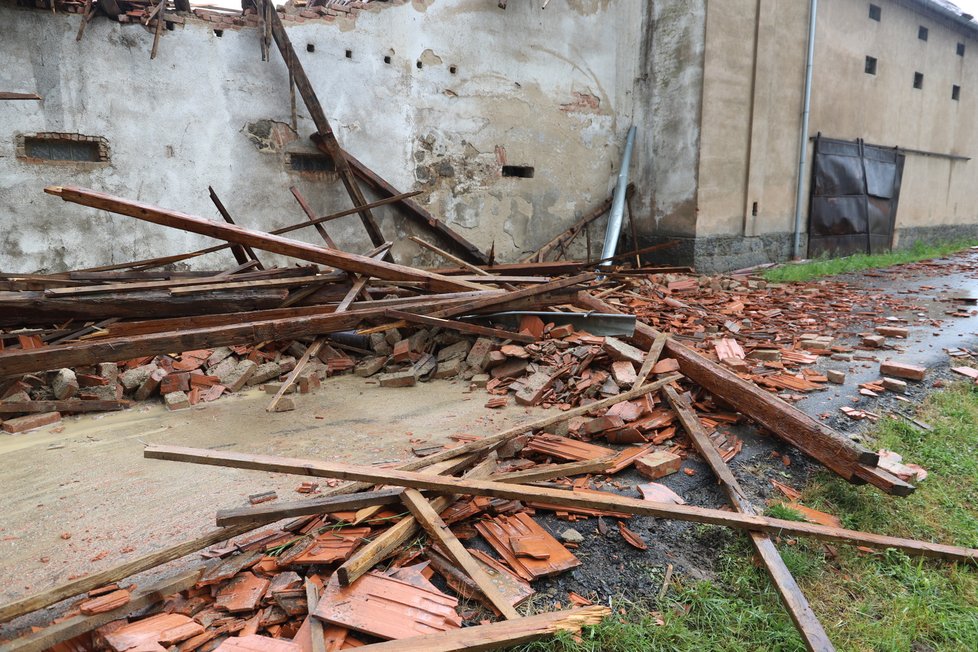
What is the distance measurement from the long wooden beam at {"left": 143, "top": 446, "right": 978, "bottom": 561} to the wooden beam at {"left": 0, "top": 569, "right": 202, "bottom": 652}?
44 centimetres

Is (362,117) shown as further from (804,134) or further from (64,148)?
(804,134)

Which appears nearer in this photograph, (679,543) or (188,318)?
(679,543)

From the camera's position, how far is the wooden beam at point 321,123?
662 centimetres

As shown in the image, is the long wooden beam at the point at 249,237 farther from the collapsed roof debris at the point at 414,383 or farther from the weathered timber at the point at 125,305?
the weathered timber at the point at 125,305

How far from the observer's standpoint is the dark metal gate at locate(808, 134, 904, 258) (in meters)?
10.5

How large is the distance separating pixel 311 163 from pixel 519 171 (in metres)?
3.20

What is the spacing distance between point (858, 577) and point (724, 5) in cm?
892

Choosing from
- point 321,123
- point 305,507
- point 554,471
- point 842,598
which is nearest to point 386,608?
point 305,507

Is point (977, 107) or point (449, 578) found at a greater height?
point (977, 107)

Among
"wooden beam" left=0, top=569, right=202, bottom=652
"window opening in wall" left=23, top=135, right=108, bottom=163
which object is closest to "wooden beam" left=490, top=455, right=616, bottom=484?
"wooden beam" left=0, top=569, right=202, bottom=652

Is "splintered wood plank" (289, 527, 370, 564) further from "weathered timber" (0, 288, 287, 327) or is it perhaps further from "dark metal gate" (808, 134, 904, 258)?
"dark metal gate" (808, 134, 904, 258)

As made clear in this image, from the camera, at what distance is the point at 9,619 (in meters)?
1.74

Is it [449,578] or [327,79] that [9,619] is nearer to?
[449,578]

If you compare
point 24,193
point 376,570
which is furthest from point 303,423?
point 24,193
